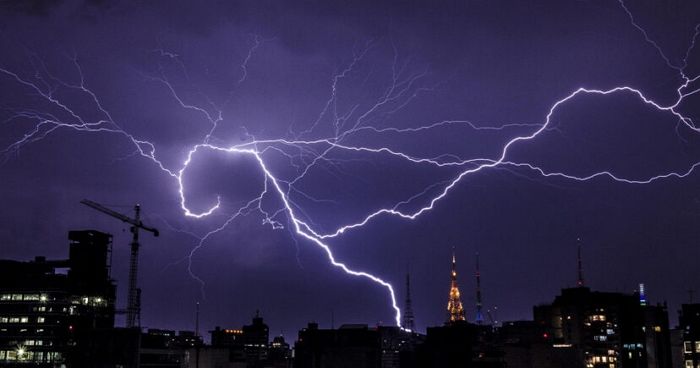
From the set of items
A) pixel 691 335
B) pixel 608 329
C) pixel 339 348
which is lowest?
pixel 339 348

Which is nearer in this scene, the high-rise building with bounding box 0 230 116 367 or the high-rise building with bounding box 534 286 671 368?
the high-rise building with bounding box 0 230 116 367

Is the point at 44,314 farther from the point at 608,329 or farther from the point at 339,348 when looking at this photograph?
the point at 608,329

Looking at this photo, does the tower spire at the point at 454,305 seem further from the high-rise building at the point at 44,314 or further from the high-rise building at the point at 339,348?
the high-rise building at the point at 44,314

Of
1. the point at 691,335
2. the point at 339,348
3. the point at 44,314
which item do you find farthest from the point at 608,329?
the point at 44,314

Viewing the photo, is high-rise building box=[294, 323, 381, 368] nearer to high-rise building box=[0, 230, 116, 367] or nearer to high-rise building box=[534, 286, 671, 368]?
high-rise building box=[534, 286, 671, 368]

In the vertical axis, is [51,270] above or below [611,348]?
above

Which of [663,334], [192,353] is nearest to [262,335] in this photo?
[192,353]

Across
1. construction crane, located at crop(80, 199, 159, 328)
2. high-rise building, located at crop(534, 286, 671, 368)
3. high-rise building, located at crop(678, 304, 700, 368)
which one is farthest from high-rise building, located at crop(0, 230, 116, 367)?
high-rise building, located at crop(678, 304, 700, 368)

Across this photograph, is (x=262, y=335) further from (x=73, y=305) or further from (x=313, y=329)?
(x=73, y=305)
